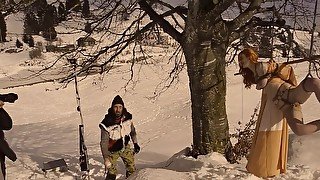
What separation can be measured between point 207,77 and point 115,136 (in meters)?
1.61

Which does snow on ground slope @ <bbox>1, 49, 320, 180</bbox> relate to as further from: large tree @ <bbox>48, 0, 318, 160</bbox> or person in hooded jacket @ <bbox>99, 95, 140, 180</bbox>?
person in hooded jacket @ <bbox>99, 95, 140, 180</bbox>

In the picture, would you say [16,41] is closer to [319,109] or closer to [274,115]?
[319,109]

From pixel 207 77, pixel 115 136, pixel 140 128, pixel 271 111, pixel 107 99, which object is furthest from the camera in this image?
pixel 107 99

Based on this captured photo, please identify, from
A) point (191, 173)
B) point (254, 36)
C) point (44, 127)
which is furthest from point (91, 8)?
point (44, 127)

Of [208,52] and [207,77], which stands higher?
[208,52]

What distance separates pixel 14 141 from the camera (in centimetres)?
1458

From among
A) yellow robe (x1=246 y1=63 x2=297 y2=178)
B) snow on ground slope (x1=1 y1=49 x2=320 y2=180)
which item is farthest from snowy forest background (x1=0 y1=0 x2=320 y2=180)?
yellow robe (x1=246 y1=63 x2=297 y2=178)

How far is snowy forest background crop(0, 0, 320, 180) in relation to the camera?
22.9ft

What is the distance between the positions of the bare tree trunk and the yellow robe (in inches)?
60.5

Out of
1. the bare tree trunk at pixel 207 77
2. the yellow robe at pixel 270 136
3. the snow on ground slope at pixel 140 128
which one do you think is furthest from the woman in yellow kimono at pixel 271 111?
the bare tree trunk at pixel 207 77

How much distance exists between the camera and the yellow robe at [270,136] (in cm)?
524

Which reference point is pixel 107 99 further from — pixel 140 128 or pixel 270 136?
pixel 270 136

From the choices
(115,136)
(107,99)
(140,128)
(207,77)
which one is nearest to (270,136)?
(207,77)

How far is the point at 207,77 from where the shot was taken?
6809 millimetres
